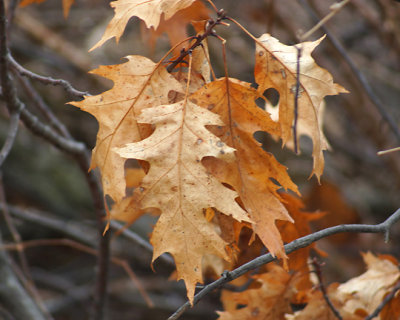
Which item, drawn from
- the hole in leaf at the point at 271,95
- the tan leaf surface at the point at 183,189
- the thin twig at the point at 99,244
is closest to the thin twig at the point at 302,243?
the tan leaf surface at the point at 183,189

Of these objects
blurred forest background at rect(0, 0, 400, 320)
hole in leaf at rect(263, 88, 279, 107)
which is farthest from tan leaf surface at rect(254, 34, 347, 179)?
blurred forest background at rect(0, 0, 400, 320)

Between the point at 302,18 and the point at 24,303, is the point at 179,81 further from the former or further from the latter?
the point at 302,18

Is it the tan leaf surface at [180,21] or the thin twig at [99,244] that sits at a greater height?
the tan leaf surface at [180,21]

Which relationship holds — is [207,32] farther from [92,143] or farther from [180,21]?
[92,143]

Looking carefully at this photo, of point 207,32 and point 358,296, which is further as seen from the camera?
point 358,296

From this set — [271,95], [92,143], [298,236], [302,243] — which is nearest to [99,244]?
[298,236]

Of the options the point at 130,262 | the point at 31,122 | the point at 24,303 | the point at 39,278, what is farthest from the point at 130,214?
the point at 130,262

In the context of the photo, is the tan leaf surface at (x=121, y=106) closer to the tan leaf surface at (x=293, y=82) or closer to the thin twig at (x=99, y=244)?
the tan leaf surface at (x=293, y=82)
